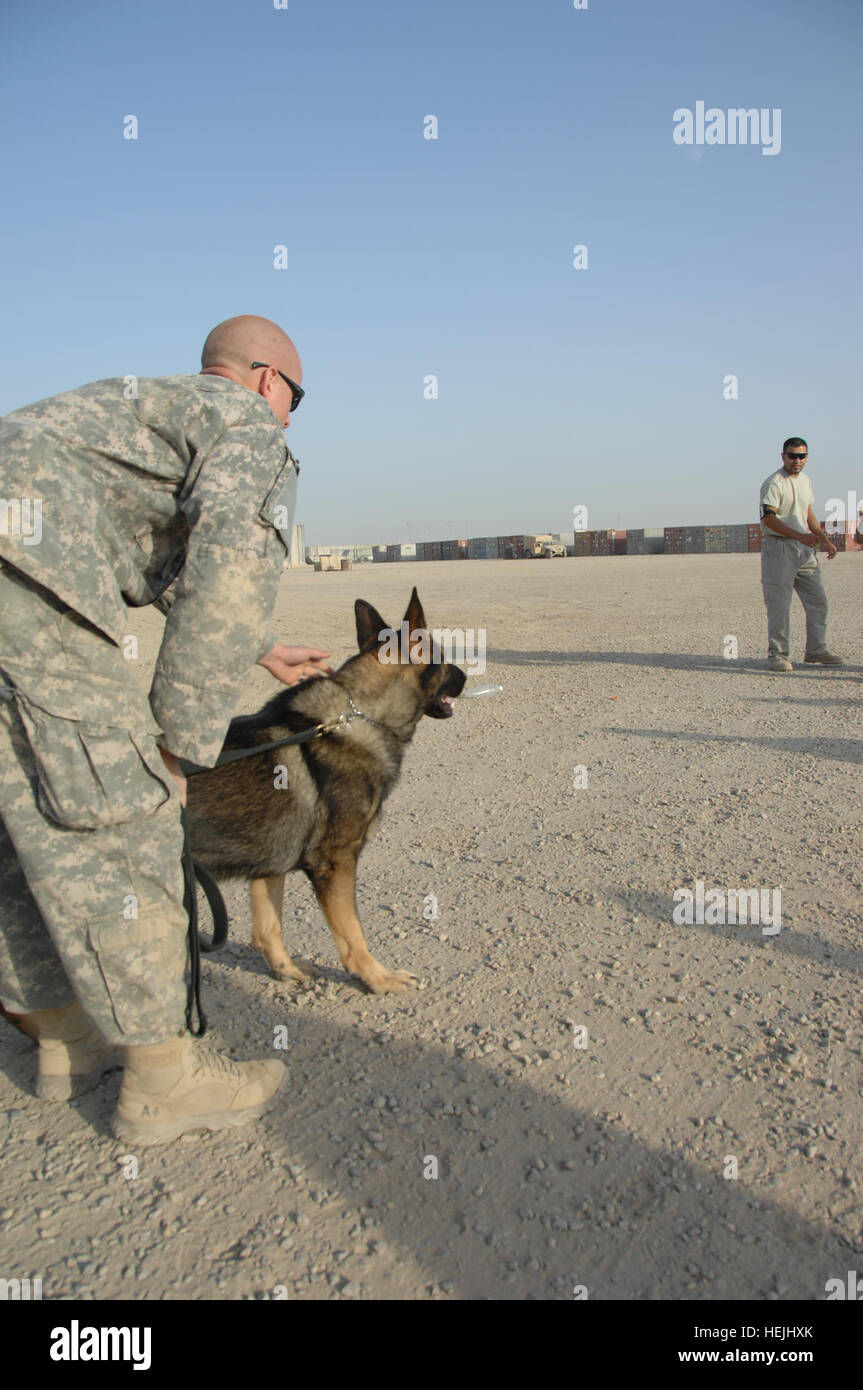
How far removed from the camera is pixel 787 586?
30.8 feet

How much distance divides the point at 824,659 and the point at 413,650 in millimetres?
7562

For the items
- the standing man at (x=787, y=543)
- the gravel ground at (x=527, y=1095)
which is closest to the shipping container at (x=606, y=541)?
the standing man at (x=787, y=543)

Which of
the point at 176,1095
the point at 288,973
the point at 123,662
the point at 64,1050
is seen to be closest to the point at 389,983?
the point at 288,973

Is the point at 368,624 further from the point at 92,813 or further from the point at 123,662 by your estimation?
the point at 92,813

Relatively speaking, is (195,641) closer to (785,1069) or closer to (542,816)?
(785,1069)

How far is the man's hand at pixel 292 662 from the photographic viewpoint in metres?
3.17

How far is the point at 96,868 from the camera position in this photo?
82.8 inches

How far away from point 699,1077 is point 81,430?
2.52 meters

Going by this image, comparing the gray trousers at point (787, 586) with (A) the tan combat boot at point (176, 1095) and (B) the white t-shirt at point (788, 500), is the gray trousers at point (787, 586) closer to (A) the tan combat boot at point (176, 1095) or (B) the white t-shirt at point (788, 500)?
(B) the white t-shirt at point (788, 500)
